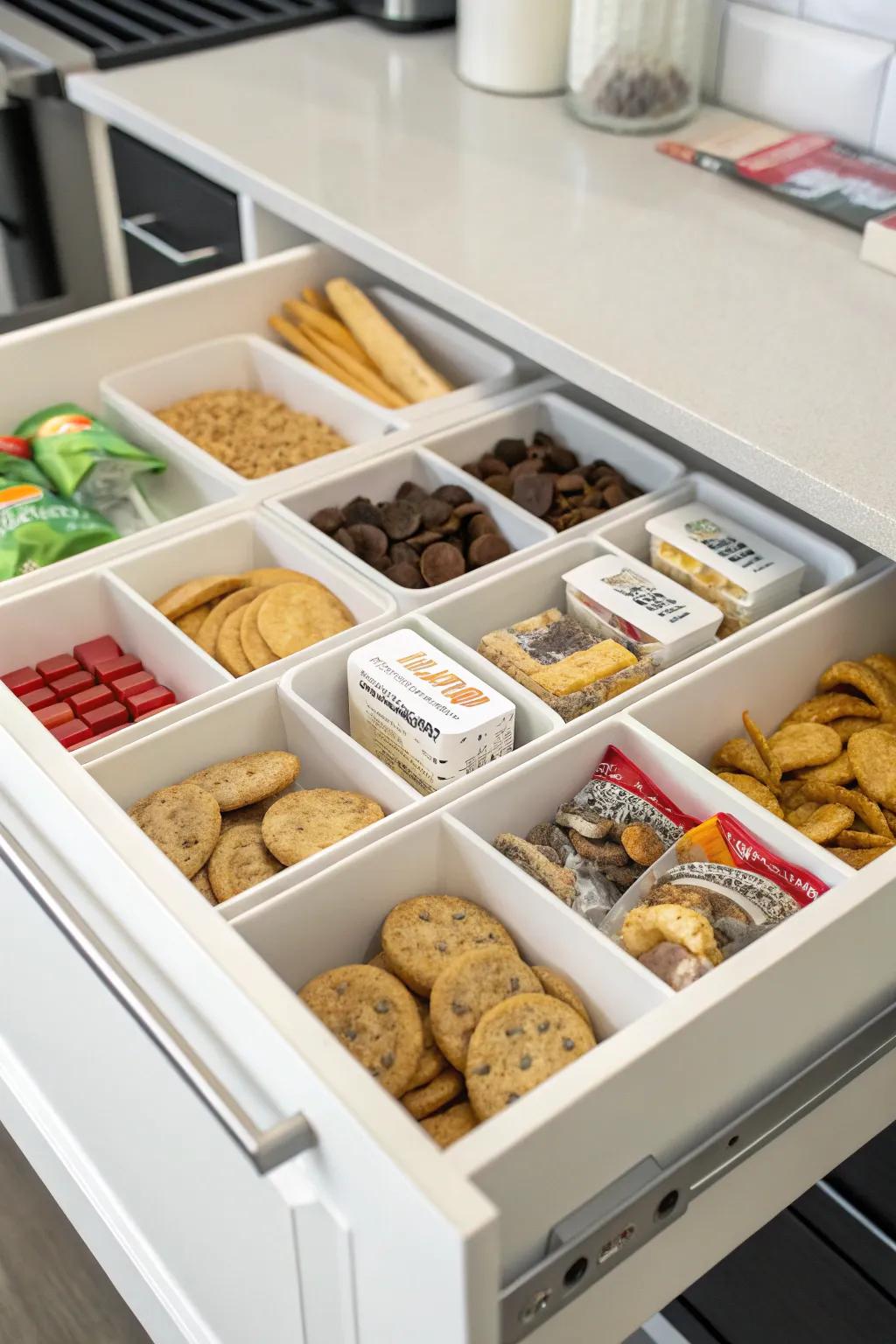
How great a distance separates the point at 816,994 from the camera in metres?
0.77

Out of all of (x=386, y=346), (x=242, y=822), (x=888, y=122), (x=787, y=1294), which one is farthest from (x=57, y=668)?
(x=888, y=122)

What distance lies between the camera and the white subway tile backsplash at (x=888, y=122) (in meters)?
1.40

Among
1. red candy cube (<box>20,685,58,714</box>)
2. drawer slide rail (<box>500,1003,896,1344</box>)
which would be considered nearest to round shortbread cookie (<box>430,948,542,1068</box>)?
drawer slide rail (<box>500,1003,896,1344</box>)

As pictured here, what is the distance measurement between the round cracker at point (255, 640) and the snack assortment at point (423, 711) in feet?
0.32

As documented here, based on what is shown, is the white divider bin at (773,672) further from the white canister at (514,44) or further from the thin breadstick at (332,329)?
the white canister at (514,44)

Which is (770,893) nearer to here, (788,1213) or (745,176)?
(788,1213)

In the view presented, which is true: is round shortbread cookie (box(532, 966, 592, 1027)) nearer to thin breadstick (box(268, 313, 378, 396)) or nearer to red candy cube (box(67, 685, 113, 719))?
red candy cube (box(67, 685, 113, 719))

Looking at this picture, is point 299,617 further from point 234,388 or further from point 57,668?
point 234,388

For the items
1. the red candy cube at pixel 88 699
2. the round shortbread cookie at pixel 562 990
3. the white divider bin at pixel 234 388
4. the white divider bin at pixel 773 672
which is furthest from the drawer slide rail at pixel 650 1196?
the white divider bin at pixel 234 388

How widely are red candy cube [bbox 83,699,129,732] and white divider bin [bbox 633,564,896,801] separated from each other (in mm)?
424

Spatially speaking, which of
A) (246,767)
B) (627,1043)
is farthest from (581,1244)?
(246,767)

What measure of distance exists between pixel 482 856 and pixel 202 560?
1.50ft

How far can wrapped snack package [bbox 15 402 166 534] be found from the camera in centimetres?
128

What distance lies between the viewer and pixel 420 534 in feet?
3.95
